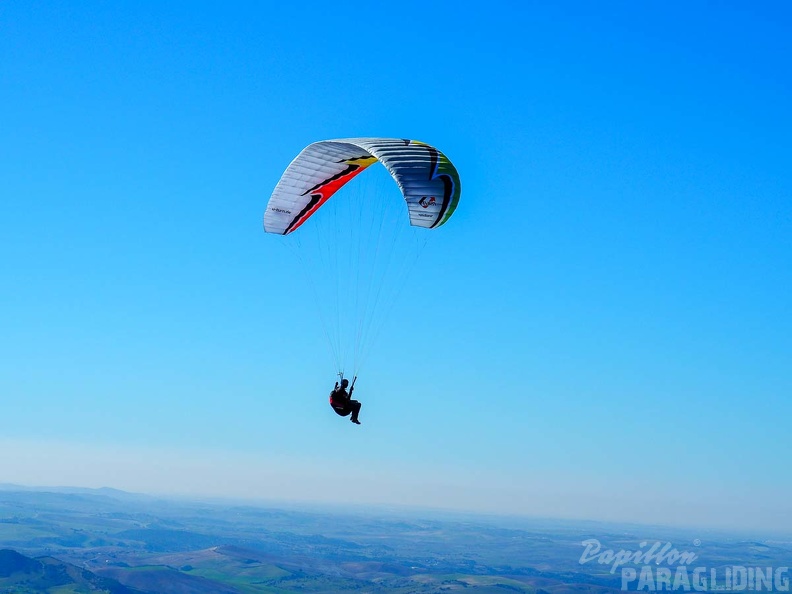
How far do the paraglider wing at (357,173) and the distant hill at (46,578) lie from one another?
5198 inches

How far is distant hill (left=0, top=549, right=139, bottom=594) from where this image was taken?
14238 cm

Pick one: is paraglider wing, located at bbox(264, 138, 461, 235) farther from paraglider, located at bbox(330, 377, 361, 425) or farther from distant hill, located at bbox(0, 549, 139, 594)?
distant hill, located at bbox(0, 549, 139, 594)

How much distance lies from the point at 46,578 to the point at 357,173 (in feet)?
466

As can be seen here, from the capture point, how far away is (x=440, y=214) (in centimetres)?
2722

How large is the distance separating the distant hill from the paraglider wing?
13203 centimetres

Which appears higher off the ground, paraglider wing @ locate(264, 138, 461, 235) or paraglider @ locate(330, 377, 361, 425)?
paraglider wing @ locate(264, 138, 461, 235)

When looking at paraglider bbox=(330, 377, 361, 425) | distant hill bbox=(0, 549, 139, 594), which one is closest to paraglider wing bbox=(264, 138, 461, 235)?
paraglider bbox=(330, 377, 361, 425)

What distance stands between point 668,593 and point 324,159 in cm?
18113

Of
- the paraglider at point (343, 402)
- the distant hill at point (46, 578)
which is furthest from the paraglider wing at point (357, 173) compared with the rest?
the distant hill at point (46, 578)

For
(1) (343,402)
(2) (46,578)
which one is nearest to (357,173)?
(1) (343,402)

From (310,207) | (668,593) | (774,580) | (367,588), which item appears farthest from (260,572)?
(310,207)

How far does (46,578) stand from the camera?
Result: 148m

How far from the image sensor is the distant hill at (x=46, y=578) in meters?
142

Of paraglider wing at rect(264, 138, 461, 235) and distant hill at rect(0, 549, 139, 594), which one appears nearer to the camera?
paraglider wing at rect(264, 138, 461, 235)
